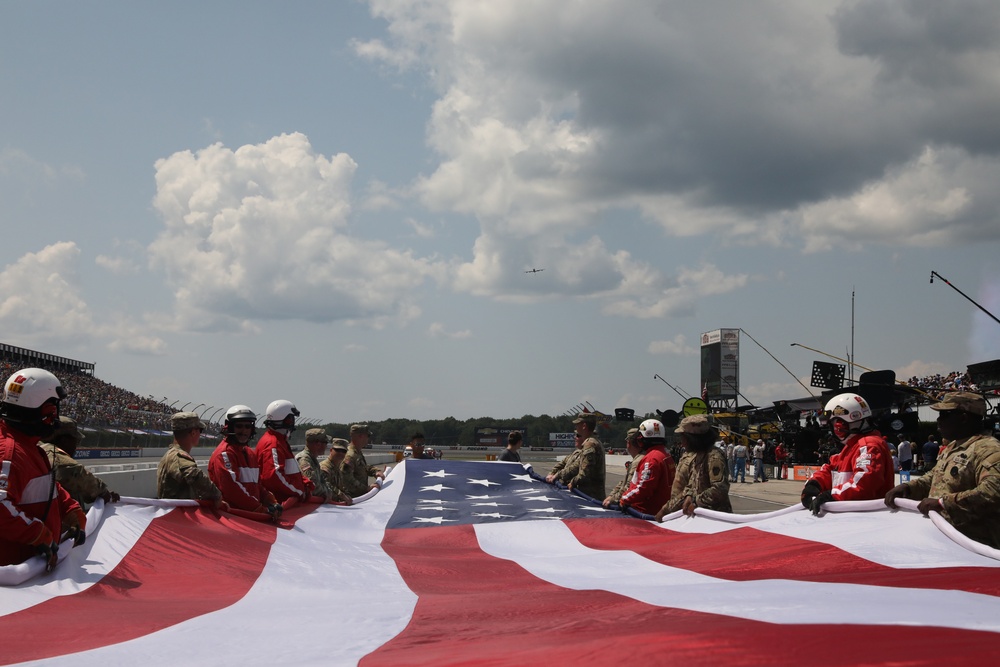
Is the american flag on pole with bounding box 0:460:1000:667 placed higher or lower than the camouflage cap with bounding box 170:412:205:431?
lower

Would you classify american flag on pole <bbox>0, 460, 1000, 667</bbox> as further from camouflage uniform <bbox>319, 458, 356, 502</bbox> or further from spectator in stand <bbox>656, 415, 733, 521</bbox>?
camouflage uniform <bbox>319, 458, 356, 502</bbox>

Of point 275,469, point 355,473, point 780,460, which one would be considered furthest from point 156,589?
point 780,460

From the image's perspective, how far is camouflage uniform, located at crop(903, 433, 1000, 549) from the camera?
5.07 meters

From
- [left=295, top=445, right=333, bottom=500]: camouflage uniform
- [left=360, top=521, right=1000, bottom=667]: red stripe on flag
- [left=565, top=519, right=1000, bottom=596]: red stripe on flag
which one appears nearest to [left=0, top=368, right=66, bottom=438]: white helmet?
[left=360, top=521, right=1000, bottom=667]: red stripe on flag

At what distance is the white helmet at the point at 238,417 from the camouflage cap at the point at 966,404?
5.77 metres

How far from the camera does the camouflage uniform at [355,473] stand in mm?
11469

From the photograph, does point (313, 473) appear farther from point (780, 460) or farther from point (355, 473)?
point (780, 460)

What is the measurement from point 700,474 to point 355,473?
17.7 feet

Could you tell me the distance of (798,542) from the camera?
5562mm

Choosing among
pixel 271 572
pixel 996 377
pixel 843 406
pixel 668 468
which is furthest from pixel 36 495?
pixel 996 377

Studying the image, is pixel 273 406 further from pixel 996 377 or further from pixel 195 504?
pixel 996 377

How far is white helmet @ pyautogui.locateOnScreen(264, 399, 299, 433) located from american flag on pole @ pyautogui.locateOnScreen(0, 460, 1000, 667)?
1.01 meters


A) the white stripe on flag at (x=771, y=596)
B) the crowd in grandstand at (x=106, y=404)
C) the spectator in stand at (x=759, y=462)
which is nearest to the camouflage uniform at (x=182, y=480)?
the white stripe on flag at (x=771, y=596)

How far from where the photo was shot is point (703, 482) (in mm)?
8070
